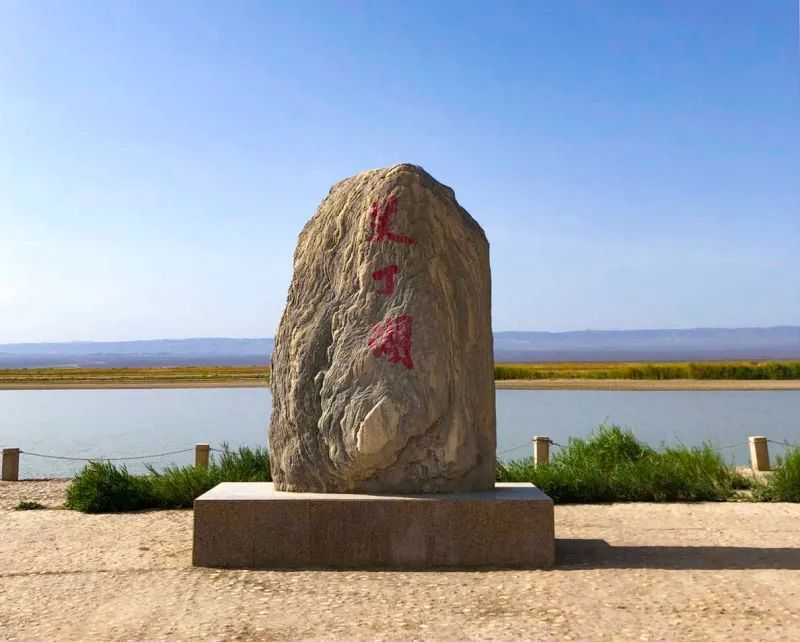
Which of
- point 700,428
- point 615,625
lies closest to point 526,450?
point 700,428

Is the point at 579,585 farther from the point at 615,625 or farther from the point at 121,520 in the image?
the point at 121,520

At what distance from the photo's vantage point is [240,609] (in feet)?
16.7

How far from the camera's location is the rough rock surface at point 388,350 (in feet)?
20.6

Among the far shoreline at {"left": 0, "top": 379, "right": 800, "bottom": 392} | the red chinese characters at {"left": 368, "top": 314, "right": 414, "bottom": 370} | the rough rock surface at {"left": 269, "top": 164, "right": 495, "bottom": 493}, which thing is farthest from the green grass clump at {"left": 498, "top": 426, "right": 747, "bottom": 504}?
the far shoreline at {"left": 0, "top": 379, "right": 800, "bottom": 392}

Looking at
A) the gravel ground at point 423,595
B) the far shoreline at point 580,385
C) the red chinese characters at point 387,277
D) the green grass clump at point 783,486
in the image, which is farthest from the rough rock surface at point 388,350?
the far shoreline at point 580,385

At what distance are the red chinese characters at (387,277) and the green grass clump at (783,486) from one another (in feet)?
18.4

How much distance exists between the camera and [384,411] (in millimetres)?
6176

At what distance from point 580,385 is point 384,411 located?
3151cm

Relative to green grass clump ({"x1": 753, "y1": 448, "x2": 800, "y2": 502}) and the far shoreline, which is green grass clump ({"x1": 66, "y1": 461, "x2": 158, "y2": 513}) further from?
the far shoreline

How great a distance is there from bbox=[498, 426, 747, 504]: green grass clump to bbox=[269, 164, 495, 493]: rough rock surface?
3.38 meters

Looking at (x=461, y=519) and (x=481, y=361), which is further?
(x=481, y=361)

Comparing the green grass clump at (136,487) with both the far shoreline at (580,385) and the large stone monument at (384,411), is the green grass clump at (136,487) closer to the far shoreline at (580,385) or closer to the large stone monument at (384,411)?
Result: the large stone monument at (384,411)

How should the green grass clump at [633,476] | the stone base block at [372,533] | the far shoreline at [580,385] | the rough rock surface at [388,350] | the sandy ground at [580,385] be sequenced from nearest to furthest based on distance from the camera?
the stone base block at [372,533]
the rough rock surface at [388,350]
the green grass clump at [633,476]
the far shoreline at [580,385]
the sandy ground at [580,385]

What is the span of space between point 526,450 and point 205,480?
A: 6.70 metres
